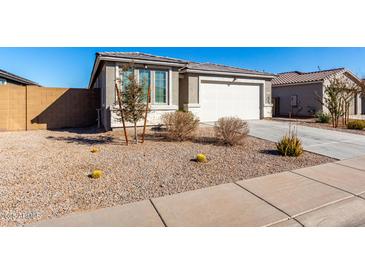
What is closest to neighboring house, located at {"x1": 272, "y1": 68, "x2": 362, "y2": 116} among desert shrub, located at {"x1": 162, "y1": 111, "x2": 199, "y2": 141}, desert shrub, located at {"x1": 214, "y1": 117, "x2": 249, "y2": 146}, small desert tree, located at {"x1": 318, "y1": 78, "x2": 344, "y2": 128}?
small desert tree, located at {"x1": 318, "y1": 78, "x2": 344, "y2": 128}

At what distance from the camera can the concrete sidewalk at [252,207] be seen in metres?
3.14

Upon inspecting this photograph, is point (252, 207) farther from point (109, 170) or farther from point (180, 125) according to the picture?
point (180, 125)

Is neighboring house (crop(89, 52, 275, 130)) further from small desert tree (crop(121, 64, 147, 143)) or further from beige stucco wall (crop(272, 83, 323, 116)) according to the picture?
beige stucco wall (crop(272, 83, 323, 116))

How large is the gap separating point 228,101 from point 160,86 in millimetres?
5328

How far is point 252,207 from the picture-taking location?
11.6 ft

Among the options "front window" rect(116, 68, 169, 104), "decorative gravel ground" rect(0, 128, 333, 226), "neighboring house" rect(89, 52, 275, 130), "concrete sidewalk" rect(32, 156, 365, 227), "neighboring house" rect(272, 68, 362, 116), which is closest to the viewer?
"concrete sidewalk" rect(32, 156, 365, 227)

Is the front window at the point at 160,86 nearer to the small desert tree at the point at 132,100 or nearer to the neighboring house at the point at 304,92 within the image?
the small desert tree at the point at 132,100

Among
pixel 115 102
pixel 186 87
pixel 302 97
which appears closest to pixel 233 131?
pixel 115 102

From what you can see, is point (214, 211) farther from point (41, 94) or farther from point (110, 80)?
point (41, 94)

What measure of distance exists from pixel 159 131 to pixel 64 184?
6390 millimetres

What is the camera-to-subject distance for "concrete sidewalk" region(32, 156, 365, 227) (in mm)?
3143

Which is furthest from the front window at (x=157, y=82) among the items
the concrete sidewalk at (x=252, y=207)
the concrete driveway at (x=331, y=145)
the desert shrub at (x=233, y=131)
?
the concrete sidewalk at (x=252, y=207)

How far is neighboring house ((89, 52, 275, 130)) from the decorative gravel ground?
3.22 metres
